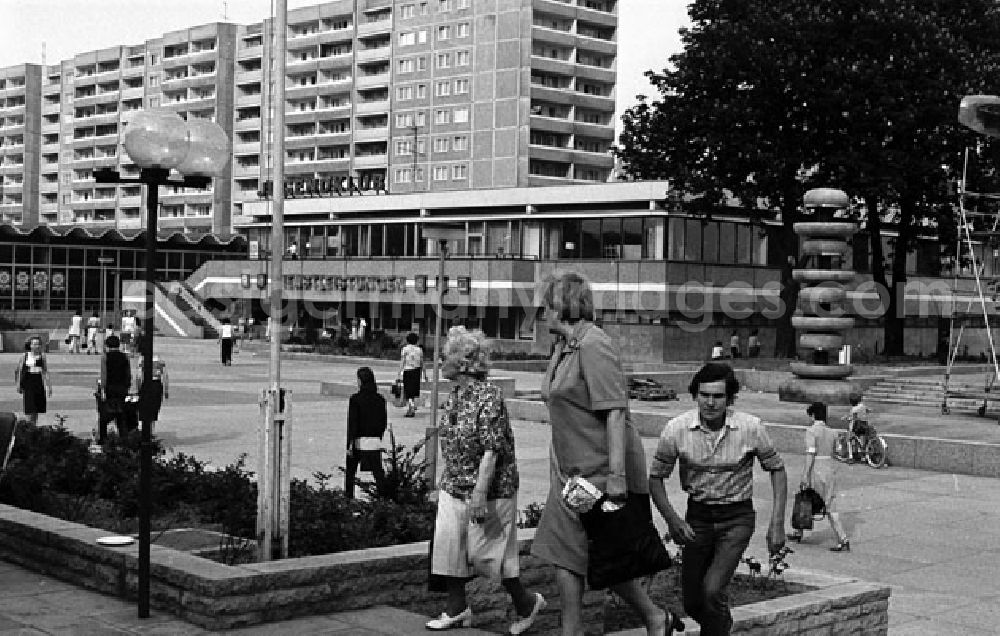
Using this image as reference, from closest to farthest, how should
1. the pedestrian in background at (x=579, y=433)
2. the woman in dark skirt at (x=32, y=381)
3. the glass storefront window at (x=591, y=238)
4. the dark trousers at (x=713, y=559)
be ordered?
the pedestrian in background at (x=579, y=433)
the dark trousers at (x=713, y=559)
the woman in dark skirt at (x=32, y=381)
the glass storefront window at (x=591, y=238)

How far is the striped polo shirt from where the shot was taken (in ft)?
21.4

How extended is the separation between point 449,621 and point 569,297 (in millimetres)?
2086

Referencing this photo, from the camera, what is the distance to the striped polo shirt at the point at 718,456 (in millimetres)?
6508

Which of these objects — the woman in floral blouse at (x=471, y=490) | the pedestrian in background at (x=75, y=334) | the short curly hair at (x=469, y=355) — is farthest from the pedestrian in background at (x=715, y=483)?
the pedestrian in background at (x=75, y=334)

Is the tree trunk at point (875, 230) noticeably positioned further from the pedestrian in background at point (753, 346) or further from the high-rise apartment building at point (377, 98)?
the high-rise apartment building at point (377, 98)

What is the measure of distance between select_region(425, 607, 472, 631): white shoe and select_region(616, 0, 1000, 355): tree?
112 feet

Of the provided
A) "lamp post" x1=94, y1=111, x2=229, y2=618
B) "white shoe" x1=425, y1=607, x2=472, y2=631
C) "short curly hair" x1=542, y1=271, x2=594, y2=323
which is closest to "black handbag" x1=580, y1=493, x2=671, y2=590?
"short curly hair" x1=542, y1=271, x2=594, y2=323

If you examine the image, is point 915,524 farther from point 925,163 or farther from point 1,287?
point 1,287

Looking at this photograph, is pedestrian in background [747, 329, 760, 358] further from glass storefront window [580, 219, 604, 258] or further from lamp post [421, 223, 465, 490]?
lamp post [421, 223, 465, 490]

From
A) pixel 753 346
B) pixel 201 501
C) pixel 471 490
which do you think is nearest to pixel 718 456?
pixel 471 490

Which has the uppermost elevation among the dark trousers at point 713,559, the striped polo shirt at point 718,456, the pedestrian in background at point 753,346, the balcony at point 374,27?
the balcony at point 374,27

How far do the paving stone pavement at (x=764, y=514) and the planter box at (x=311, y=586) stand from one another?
113 millimetres

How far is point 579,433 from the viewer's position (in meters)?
5.98

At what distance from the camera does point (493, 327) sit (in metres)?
55.7
